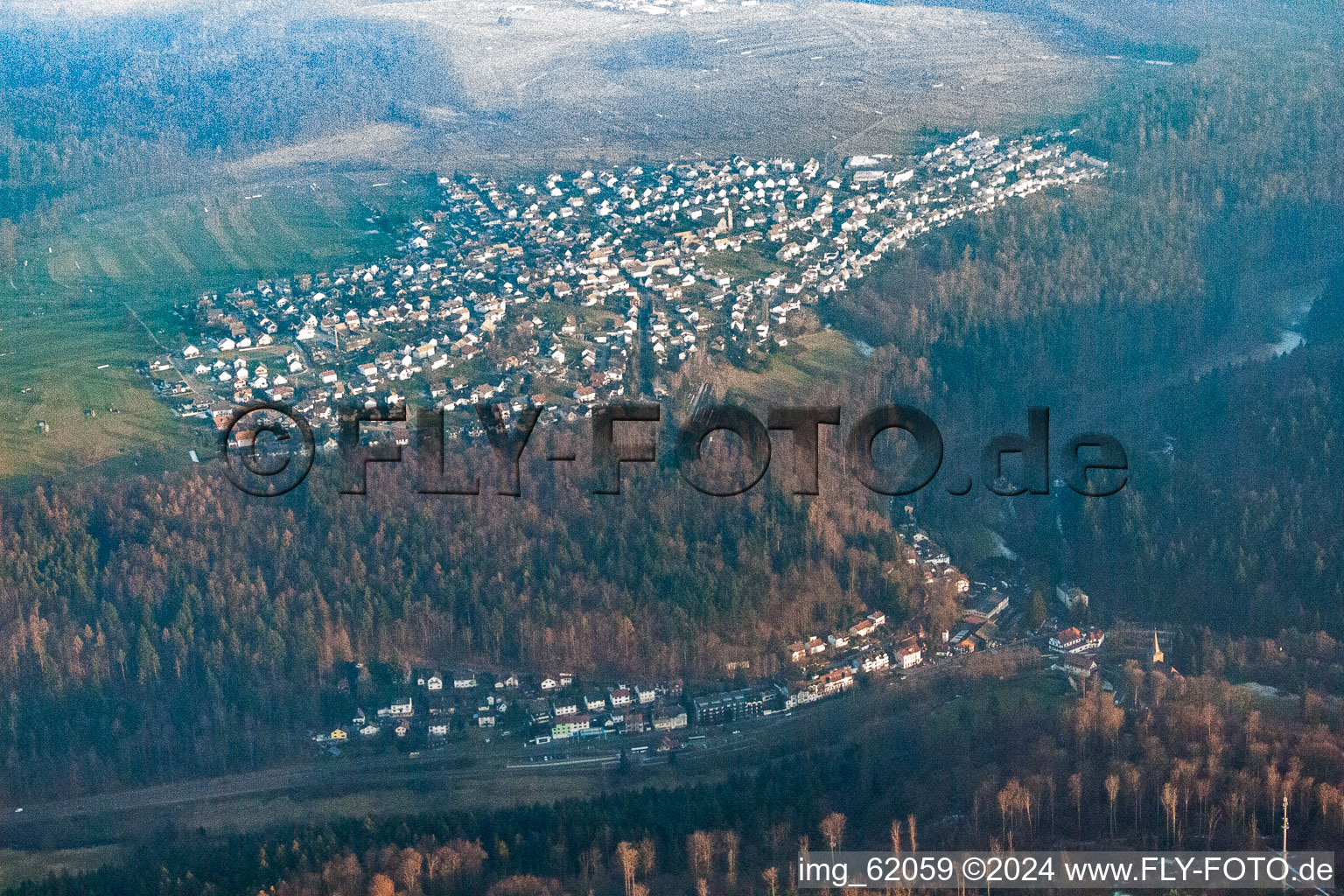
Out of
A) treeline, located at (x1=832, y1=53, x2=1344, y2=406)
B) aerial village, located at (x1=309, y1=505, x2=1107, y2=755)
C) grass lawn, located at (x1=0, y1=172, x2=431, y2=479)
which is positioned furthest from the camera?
treeline, located at (x1=832, y1=53, x2=1344, y2=406)

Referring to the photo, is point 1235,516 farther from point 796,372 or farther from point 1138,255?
point 1138,255

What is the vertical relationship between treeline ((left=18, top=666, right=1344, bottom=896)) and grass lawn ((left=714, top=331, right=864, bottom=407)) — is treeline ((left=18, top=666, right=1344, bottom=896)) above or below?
below

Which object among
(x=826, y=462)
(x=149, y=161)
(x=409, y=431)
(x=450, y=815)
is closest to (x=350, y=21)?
(x=149, y=161)

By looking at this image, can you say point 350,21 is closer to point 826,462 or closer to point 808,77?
point 808,77

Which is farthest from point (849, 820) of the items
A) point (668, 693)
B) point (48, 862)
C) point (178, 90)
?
point (178, 90)

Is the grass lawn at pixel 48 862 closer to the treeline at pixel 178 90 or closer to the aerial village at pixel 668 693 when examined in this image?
the aerial village at pixel 668 693

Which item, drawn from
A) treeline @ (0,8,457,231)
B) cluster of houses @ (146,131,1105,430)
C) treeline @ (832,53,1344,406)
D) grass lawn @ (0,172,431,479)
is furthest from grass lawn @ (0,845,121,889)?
treeline @ (0,8,457,231)

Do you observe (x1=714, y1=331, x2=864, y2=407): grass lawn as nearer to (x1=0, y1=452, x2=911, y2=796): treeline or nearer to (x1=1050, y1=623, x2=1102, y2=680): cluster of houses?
(x1=0, y1=452, x2=911, y2=796): treeline
